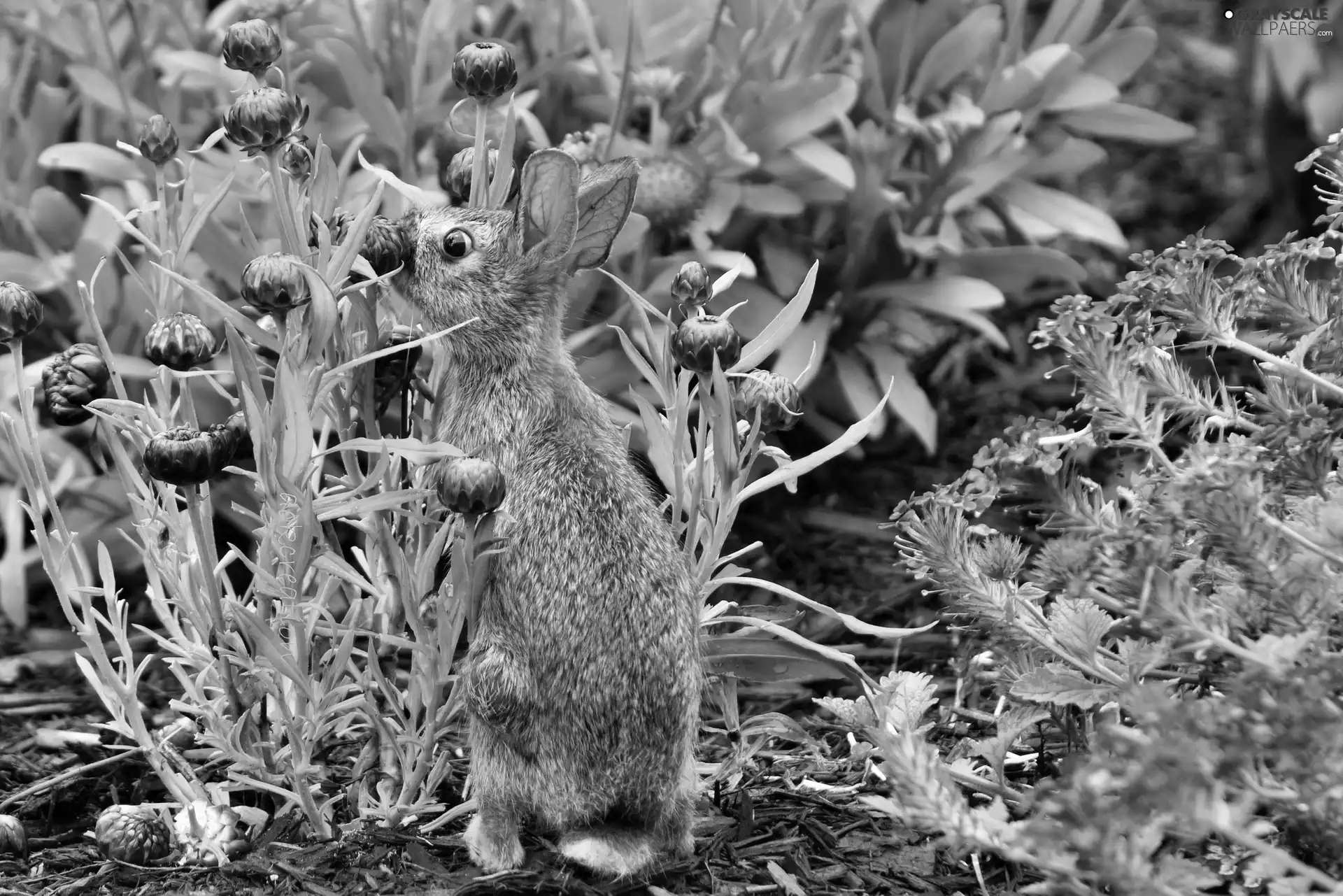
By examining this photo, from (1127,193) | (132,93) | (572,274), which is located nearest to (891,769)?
(572,274)

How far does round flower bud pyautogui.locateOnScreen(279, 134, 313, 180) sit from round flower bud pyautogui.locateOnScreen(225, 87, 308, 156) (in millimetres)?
244

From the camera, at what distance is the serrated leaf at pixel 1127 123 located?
5.49 metres

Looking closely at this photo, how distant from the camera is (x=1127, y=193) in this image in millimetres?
8344

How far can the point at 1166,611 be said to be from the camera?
8.16ft

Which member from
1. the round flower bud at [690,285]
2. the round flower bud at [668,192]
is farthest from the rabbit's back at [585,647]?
the round flower bud at [668,192]

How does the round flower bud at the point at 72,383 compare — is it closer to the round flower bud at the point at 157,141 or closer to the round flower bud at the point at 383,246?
the round flower bud at the point at 157,141

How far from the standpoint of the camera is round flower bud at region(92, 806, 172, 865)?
311cm

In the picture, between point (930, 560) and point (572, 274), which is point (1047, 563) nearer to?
point (930, 560)

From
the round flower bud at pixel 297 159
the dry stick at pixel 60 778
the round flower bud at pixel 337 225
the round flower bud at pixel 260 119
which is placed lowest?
the dry stick at pixel 60 778

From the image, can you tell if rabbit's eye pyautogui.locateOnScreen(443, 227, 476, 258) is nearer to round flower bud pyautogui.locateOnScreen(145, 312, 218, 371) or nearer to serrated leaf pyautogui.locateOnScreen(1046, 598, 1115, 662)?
round flower bud pyautogui.locateOnScreen(145, 312, 218, 371)

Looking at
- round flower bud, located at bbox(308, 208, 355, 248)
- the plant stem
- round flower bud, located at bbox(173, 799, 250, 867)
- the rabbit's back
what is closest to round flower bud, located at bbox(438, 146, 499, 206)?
round flower bud, located at bbox(308, 208, 355, 248)

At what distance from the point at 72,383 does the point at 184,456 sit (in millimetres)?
548

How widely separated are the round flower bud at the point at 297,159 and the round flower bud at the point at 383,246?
0.20m

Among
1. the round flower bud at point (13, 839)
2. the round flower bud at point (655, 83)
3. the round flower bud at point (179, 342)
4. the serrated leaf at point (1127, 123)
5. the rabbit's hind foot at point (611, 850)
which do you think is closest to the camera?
the round flower bud at point (179, 342)
